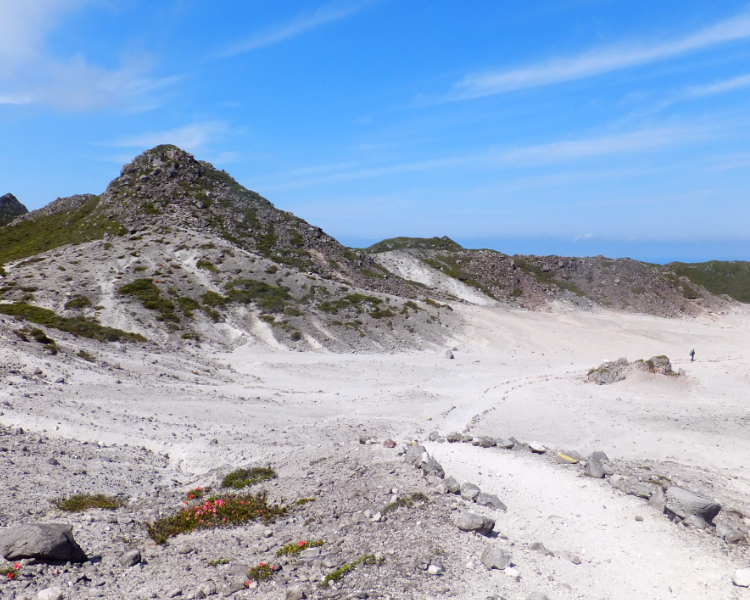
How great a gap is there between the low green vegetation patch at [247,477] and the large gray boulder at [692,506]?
1365 centimetres

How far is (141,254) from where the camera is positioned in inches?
2886

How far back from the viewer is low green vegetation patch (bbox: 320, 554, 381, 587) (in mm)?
10711

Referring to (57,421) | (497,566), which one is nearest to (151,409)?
(57,421)

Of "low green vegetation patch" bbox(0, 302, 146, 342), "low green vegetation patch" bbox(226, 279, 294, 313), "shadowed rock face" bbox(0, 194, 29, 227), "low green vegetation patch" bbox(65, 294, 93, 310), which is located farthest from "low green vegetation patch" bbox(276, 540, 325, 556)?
"shadowed rock face" bbox(0, 194, 29, 227)

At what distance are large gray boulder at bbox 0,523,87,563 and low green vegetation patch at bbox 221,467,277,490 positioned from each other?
6347mm

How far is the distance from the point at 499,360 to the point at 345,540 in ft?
144

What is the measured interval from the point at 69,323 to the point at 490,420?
44957 millimetres

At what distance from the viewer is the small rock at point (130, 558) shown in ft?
37.9

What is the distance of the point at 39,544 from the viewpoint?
34.4 ft

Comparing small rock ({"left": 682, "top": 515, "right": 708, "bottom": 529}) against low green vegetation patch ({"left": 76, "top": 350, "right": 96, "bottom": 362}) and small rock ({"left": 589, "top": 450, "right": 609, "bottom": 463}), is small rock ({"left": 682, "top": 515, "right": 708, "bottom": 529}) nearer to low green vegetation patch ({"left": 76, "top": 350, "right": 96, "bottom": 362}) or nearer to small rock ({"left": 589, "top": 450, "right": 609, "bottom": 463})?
small rock ({"left": 589, "top": 450, "right": 609, "bottom": 463})

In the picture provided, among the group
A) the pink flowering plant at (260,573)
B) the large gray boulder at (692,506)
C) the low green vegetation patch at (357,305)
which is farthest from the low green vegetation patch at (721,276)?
the pink flowering plant at (260,573)

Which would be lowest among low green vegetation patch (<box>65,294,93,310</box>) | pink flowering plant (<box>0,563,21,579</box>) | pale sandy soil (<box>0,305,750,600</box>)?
pale sandy soil (<box>0,305,750,600</box>)

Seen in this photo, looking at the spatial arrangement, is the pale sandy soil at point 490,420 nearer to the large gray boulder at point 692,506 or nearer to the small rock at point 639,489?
the small rock at point 639,489

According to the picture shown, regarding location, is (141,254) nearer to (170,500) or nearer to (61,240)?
(61,240)
